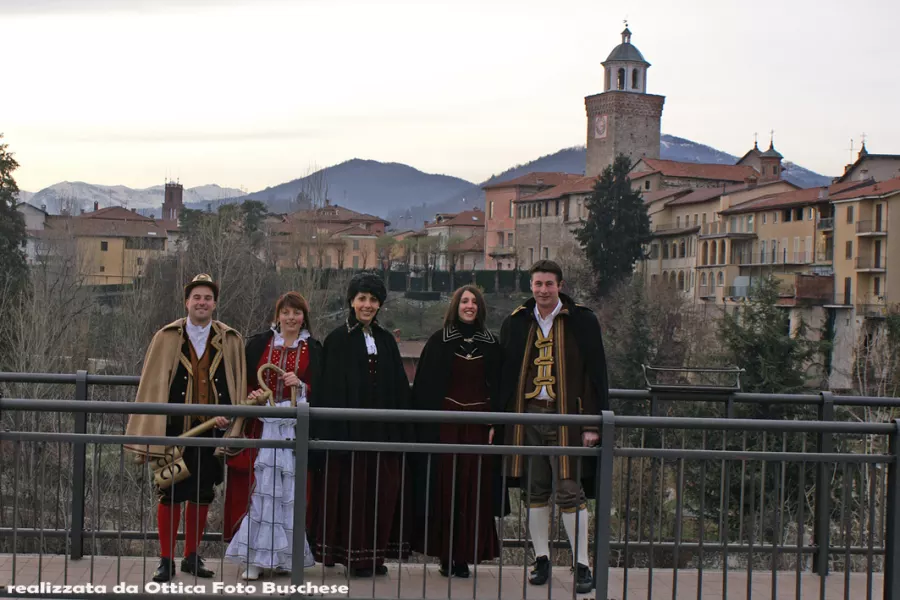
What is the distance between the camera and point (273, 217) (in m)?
83.4

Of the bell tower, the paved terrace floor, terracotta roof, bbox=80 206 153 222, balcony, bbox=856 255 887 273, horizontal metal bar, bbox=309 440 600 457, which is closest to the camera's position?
horizontal metal bar, bbox=309 440 600 457

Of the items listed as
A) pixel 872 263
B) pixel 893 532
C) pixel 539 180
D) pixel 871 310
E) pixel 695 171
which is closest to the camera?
pixel 893 532

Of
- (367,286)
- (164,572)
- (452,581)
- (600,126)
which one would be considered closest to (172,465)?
(164,572)

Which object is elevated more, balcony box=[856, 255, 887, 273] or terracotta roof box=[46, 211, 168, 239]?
terracotta roof box=[46, 211, 168, 239]

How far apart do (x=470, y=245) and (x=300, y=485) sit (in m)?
119

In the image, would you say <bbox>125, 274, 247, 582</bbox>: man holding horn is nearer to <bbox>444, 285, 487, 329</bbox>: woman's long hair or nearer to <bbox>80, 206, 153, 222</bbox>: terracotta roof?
<bbox>444, 285, 487, 329</bbox>: woman's long hair

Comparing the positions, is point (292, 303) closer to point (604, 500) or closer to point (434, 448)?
point (434, 448)

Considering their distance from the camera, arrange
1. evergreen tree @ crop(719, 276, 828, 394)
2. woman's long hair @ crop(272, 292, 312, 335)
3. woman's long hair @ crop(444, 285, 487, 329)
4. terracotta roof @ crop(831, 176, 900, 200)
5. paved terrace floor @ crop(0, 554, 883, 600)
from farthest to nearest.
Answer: terracotta roof @ crop(831, 176, 900, 200), evergreen tree @ crop(719, 276, 828, 394), woman's long hair @ crop(444, 285, 487, 329), woman's long hair @ crop(272, 292, 312, 335), paved terrace floor @ crop(0, 554, 883, 600)

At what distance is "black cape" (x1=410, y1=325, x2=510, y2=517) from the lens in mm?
6094

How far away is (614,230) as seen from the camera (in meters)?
76.9

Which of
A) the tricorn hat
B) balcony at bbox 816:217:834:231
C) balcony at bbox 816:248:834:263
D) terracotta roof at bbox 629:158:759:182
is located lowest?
the tricorn hat

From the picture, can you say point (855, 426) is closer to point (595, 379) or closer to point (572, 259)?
point (595, 379)

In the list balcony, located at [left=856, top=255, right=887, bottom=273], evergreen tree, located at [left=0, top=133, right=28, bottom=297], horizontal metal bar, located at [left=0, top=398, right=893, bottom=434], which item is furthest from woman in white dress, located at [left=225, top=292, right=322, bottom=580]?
balcony, located at [left=856, top=255, right=887, bottom=273]

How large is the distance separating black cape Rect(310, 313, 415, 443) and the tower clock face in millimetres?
113489
